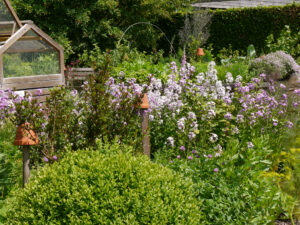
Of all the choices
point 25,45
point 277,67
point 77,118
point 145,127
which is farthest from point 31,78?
point 277,67

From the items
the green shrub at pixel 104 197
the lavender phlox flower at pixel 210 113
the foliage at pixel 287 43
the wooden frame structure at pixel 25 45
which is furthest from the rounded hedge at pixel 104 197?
the foliage at pixel 287 43

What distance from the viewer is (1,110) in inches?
160

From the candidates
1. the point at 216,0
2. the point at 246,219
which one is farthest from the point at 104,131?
the point at 216,0

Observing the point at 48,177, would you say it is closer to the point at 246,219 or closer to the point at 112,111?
the point at 112,111

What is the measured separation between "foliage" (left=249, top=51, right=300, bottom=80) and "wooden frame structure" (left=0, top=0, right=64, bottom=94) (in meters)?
4.97

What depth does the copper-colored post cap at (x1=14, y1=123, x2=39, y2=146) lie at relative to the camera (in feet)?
9.91

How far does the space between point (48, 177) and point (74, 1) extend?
10894 millimetres

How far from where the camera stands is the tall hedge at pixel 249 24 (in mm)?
12656

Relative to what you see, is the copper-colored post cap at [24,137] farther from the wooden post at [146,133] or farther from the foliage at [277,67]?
the foliage at [277,67]

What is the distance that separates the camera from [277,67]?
870cm

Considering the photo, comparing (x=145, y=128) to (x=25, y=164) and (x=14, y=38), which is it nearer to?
(x=25, y=164)

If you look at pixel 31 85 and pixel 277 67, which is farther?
pixel 277 67

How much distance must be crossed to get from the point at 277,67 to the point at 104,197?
24.2 ft

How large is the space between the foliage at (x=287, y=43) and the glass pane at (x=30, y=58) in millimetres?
7242
